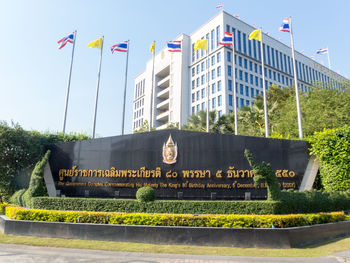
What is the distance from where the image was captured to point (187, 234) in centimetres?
882

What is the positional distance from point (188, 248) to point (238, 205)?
14.1ft

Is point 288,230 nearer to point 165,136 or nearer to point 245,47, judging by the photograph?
point 165,136

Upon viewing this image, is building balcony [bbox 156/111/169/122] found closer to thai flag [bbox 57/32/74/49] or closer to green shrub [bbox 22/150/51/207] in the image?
thai flag [bbox 57/32/74/49]

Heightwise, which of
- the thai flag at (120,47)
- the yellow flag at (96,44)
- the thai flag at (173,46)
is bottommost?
the thai flag at (173,46)

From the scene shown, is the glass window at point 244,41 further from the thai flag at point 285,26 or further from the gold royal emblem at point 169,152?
the gold royal emblem at point 169,152

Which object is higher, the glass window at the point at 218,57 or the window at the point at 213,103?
the glass window at the point at 218,57

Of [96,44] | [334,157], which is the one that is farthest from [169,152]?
[96,44]

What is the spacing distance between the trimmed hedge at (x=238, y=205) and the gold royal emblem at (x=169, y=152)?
356cm

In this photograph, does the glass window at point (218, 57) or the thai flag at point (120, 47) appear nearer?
the thai flag at point (120, 47)

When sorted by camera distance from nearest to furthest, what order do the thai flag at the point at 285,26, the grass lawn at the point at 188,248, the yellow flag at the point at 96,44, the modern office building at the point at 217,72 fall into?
the grass lawn at the point at 188,248
the thai flag at the point at 285,26
the yellow flag at the point at 96,44
the modern office building at the point at 217,72

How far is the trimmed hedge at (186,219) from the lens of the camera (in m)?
8.98

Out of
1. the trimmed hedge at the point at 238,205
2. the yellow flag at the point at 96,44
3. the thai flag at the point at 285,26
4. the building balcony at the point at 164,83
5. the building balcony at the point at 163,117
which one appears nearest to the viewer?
the trimmed hedge at the point at 238,205

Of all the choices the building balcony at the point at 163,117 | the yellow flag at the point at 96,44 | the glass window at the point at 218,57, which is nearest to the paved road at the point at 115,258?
the yellow flag at the point at 96,44

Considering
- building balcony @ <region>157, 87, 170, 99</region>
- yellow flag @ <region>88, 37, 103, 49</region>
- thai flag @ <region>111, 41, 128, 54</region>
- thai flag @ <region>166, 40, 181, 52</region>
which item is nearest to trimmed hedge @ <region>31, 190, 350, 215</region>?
thai flag @ <region>166, 40, 181, 52</region>
